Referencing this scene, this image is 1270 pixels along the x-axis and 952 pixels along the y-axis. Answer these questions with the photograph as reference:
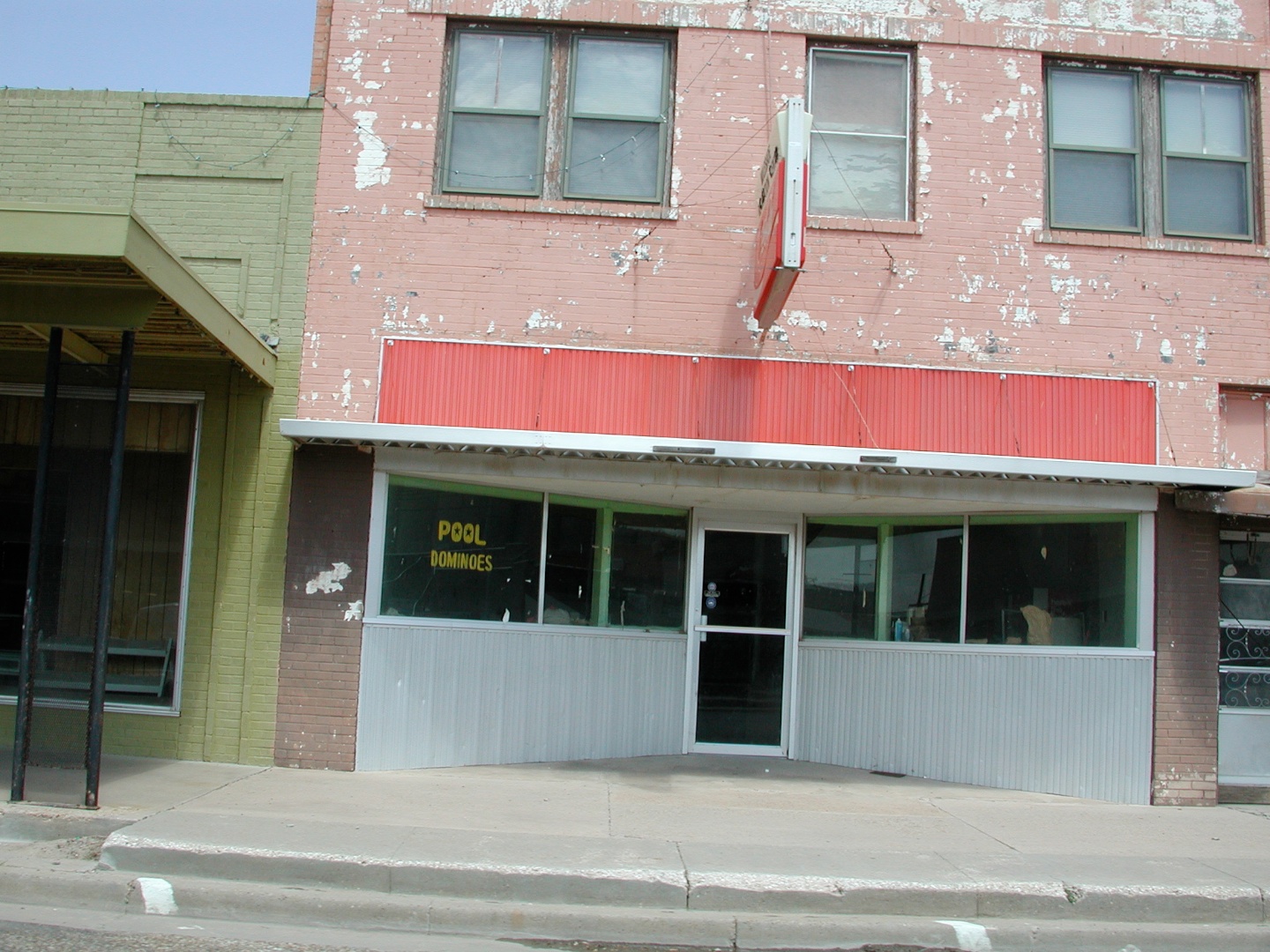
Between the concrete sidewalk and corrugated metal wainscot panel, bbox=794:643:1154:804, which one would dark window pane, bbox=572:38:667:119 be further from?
the concrete sidewalk

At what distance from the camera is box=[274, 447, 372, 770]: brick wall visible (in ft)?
28.4

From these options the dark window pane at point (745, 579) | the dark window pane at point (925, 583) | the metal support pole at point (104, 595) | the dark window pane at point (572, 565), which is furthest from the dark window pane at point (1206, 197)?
the metal support pole at point (104, 595)

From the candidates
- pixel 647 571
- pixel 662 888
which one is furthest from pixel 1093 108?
pixel 662 888

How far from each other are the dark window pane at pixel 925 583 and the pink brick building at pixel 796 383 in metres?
0.03

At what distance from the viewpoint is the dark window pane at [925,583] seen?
376 inches

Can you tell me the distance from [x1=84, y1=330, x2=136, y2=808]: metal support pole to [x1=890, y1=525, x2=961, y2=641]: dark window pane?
6.33 meters

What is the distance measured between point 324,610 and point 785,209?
4745mm

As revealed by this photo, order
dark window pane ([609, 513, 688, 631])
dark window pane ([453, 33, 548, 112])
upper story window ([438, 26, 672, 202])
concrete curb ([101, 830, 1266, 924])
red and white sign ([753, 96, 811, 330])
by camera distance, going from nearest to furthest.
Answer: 1. concrete curb ([101, 830, 1266, 924])
2. red and white sign ([753, 96, 811, 330])
3. upper story window ([438, 26, 672, 202])
4. dark window pane ([453, 33, 548, 112])
5. dark window pane ([609, 513, 688, 631])

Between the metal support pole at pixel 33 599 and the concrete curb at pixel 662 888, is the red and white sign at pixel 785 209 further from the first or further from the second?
the metal support pole at pixel 33 599

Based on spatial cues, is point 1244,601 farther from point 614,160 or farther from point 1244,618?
point 614,160

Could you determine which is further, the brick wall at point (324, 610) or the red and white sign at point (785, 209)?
the brick wall at point (324, 610)

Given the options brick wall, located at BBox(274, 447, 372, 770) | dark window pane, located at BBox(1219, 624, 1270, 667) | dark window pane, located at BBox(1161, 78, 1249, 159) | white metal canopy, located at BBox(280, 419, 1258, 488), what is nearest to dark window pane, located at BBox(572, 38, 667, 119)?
white metal canopy, located at BBox(280, 419, 1258, 488)

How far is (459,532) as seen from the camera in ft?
29.8

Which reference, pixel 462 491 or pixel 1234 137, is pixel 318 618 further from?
pixel 1234 137
